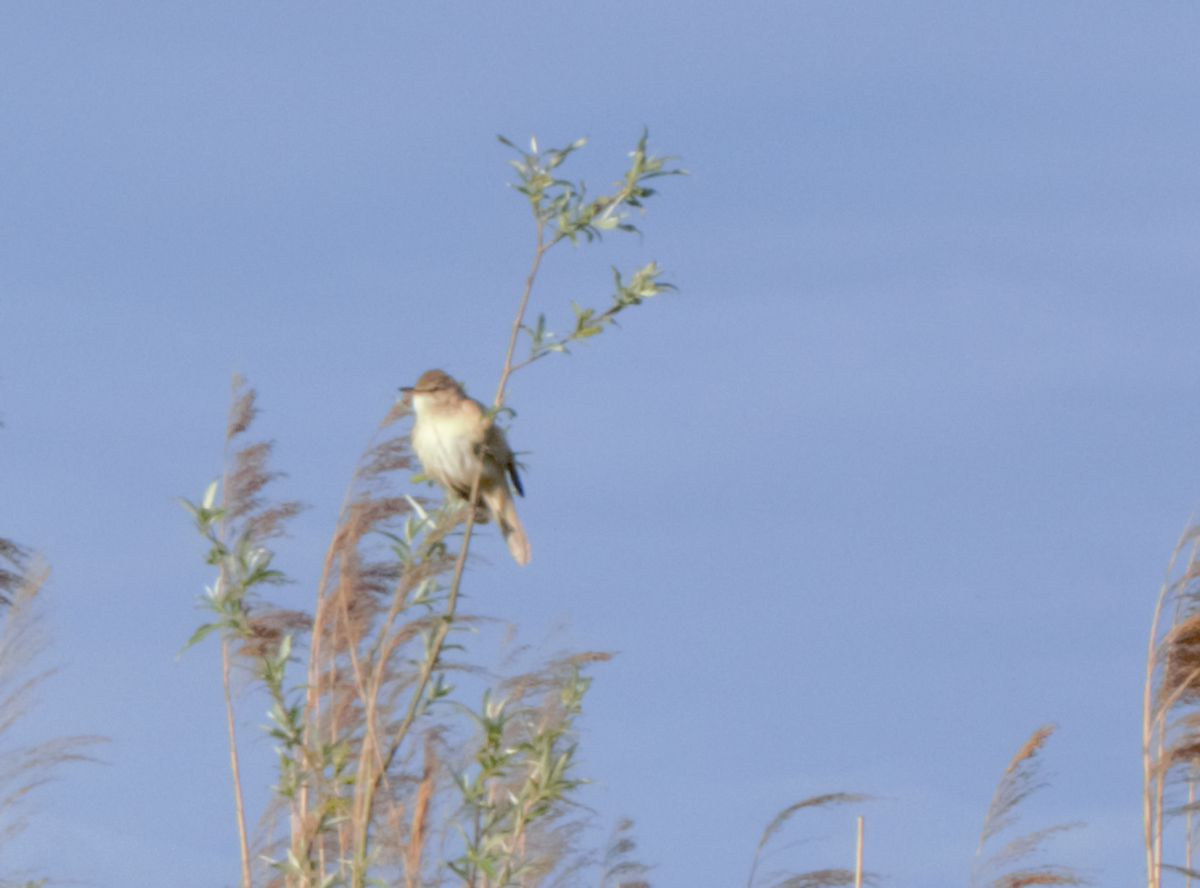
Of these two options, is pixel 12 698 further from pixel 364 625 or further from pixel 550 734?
pixel 550 734

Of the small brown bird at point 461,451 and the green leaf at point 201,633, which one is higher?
the small brown bird at point 461,451

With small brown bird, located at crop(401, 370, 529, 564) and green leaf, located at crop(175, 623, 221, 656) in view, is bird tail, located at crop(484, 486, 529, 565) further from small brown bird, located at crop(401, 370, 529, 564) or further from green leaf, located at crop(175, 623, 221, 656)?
green leaf, located at crop(175, 623, 221, 656)

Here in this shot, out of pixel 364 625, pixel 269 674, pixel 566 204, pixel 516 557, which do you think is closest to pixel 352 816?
pixel 269 674

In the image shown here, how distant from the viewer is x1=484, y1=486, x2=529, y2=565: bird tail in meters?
5.50

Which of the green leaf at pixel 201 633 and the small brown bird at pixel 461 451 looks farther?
the small brown bird at pixel 461 451

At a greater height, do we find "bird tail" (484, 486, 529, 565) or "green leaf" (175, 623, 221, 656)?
"bird tail" (484, 486, 529, 565)

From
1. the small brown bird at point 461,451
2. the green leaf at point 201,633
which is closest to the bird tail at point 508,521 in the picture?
the small brown bird at point 461,451

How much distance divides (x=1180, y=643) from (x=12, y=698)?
4745 millimetres

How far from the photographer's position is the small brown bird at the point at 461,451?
5.32 metres

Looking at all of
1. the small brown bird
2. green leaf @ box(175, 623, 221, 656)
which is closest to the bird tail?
the small brown bird

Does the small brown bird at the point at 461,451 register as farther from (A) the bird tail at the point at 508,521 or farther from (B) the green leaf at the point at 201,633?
(B) the green leaf at the point at 201,633

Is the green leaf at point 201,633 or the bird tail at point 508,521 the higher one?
the bird tail at point 508,521

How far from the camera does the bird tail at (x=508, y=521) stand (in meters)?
5.50

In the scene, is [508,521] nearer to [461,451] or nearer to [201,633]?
[461,451]
